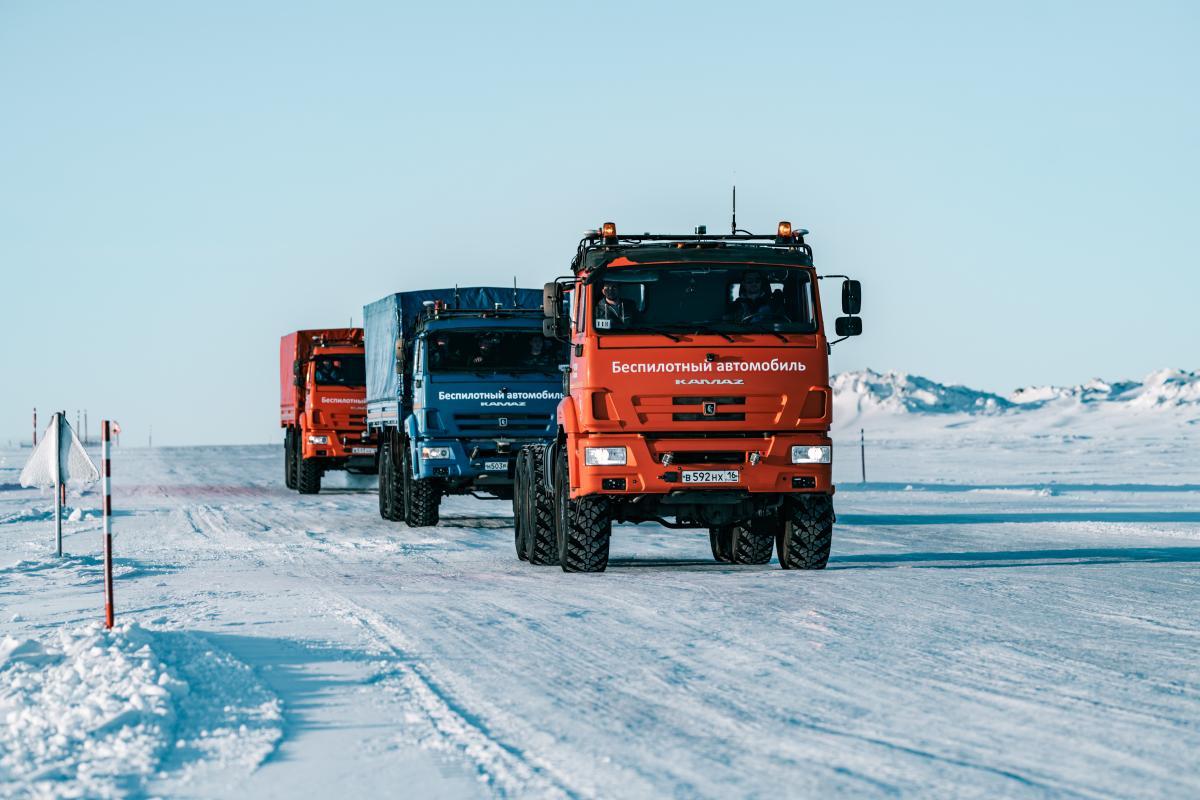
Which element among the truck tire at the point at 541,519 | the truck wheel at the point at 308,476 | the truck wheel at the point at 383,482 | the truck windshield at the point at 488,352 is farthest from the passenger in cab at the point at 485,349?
the truck wheel at the point at 308,476

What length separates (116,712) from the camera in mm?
7262

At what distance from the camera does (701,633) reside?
34.4 ft

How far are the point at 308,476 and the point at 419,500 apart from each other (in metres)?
12.2

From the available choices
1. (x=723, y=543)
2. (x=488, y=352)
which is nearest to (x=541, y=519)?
(x=723, y=543)

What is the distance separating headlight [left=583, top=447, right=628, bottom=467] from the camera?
14297 mm

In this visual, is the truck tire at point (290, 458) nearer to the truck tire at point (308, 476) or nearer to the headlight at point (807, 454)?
the truck tire at point (308, 476)

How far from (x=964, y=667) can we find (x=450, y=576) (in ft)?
23.6

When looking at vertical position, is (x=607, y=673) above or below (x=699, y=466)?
below

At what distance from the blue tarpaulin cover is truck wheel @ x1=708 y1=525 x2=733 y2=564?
598 centimetres

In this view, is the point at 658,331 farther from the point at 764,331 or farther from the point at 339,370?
the point at 339,370

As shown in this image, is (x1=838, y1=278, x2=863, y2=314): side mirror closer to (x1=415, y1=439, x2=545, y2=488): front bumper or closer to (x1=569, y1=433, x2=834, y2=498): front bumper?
(x1=569, y1=433, x2=834, y2=498): front bumper

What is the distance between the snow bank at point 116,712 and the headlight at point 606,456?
531cm

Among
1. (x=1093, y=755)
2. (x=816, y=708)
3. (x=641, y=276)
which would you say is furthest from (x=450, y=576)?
(x=1093, y=755)

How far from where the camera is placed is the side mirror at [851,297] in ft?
47.6
